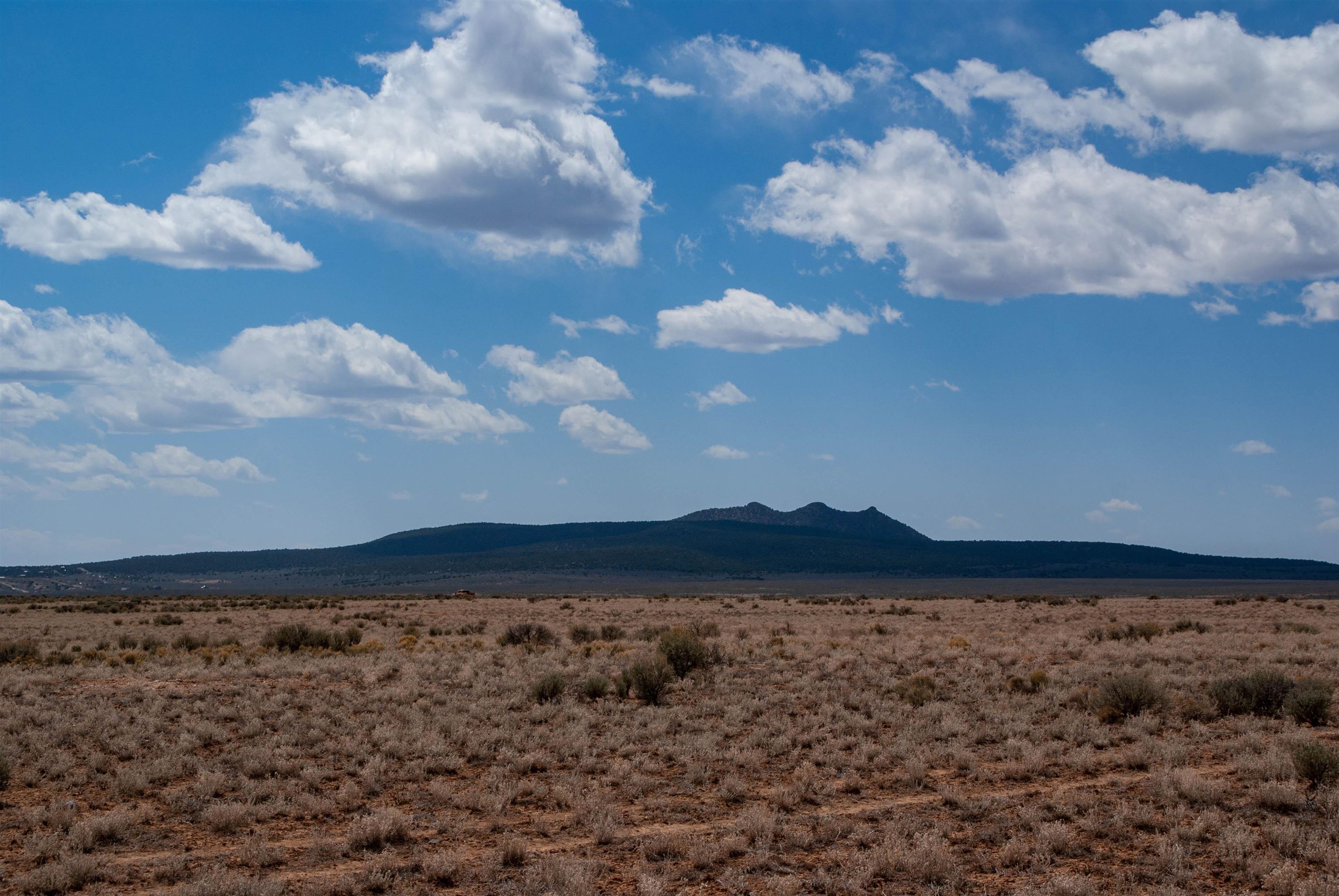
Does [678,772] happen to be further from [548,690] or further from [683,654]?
[683,654]

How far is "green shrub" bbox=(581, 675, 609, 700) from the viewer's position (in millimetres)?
17844

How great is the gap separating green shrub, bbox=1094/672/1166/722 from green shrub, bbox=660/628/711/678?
8.44m

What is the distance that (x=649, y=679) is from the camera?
58.0 feet

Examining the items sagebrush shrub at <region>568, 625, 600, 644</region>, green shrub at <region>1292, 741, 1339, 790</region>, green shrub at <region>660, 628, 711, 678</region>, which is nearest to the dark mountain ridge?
sagebrush shrub at <region>568, 625, 600, 644</region>

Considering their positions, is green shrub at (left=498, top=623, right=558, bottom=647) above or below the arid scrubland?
below

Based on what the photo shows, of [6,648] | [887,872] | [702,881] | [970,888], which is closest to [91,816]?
[702,881]

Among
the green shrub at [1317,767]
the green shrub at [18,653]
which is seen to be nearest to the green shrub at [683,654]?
the green shrub at [1317,767]

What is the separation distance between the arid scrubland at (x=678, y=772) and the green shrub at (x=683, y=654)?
67 mm

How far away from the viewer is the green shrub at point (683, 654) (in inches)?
819

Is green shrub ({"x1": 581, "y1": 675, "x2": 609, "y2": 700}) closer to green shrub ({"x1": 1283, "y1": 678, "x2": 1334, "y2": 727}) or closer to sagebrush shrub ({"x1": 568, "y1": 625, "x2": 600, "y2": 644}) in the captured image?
sagebrush shrub ({"x1": 568, "y1": 625, "x2": 600, "y2": 644})

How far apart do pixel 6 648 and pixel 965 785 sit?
2592 centimetres

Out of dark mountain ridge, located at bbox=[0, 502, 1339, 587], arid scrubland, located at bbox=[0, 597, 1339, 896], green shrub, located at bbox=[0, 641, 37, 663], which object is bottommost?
dark mountain ridge, located at bbox=[0, 502, 1339, 587]

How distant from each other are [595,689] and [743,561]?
14636 cm

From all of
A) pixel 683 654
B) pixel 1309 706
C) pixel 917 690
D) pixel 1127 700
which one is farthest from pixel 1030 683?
pixel 683 654
